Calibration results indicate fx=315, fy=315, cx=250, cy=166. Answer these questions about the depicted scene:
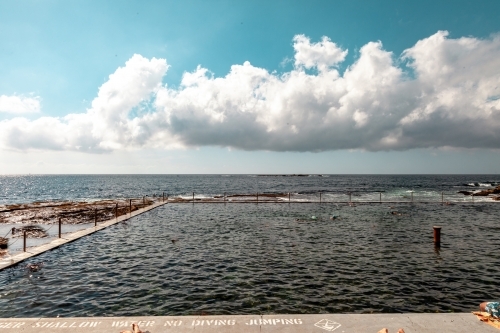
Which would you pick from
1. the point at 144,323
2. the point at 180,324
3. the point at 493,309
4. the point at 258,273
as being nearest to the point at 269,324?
the point at 180,324

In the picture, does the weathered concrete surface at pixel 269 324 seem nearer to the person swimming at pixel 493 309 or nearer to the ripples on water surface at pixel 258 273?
the person swimming at pixel 493 309

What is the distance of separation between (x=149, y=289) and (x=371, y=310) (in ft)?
27.6

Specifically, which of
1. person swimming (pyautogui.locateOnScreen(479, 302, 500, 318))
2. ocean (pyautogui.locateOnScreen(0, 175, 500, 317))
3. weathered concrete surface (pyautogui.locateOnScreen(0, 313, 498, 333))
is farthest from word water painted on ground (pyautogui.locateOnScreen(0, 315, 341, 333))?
person swimming (pyautogui.locateOnScreen(479, 302, 500, 318))

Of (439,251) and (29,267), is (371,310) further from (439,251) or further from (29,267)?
(29,267)

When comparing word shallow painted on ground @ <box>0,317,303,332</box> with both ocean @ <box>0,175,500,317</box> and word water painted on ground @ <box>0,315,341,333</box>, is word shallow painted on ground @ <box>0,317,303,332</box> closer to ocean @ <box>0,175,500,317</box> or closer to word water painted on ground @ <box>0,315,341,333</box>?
word water painted on ground @ <box>0,315,341,333</box>

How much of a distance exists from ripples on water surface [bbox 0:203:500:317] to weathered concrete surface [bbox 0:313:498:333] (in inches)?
72.4

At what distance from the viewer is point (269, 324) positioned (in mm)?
8312

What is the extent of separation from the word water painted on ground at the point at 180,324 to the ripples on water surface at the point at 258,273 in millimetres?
1774

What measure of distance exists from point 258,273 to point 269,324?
6.65m

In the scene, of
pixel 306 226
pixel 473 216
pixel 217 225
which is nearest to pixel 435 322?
pixel 306 226

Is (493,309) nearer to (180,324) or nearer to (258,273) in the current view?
(180,324)

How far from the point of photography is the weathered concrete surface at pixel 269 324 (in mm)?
8047

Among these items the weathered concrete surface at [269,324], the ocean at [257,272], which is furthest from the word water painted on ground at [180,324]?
the ocean at [257,272]

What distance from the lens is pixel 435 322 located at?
8.49 meters
